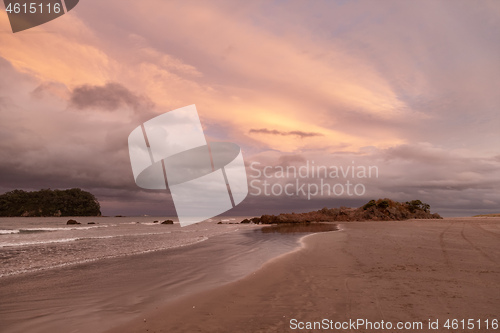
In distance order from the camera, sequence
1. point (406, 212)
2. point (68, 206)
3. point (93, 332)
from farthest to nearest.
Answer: point (68, 206)
point (406, 212)
point (93, 332)

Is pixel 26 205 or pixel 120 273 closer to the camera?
pixel 120 273

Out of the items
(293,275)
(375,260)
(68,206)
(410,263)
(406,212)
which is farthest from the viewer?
(68,206)

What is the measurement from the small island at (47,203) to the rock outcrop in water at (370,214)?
102 m

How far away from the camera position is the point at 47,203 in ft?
396

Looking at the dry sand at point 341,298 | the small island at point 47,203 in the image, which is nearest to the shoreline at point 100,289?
the dry sand at point 341,298

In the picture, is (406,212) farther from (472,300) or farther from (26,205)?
(26,205)

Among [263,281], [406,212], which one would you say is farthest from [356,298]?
[406,212]

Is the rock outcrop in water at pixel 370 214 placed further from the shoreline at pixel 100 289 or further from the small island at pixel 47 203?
the small island at pixel 47 203

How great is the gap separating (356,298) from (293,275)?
3.24 meters

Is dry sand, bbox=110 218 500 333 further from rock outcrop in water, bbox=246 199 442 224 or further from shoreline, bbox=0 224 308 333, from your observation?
rock outcrop in water, bbox=246 199 442 224

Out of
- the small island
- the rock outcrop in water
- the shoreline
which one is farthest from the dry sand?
the small island

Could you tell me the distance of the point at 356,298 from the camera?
6.41 meters

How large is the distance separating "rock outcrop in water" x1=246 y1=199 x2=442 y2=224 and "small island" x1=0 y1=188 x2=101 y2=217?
102126 millimetres

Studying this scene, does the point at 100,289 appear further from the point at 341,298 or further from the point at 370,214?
the point at 370,214
